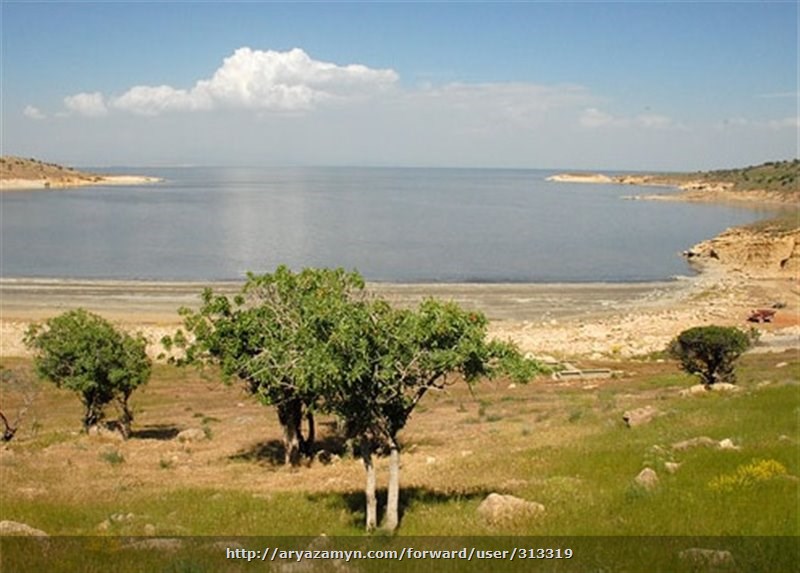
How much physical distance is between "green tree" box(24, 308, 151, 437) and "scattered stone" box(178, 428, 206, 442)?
253 cm

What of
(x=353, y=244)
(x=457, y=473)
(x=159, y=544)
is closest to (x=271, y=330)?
(x=457, y=473)

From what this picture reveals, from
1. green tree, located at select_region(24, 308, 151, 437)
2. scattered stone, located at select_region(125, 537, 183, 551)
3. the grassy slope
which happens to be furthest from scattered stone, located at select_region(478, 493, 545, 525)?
green tree, located at select_region(24, 308, 151, 437)

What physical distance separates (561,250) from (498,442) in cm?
10683

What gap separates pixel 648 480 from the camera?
58.1ft

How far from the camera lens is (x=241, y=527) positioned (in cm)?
1748

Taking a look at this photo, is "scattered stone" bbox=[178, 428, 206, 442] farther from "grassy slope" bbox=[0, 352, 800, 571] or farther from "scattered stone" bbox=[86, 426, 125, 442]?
"scattered stone" bbox=[86, 426, 125, 442]

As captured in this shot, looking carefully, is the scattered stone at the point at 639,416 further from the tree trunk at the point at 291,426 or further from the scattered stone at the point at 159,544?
the scattered stone at the point at 159,544

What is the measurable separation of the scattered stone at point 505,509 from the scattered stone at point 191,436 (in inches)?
775

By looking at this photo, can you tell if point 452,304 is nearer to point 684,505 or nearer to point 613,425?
point 684,505

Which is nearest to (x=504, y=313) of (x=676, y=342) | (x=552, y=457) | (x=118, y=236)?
(x=676, y=342)

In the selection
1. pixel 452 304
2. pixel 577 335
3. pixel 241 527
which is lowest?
pixel 577 335

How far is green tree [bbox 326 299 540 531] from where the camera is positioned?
16.0 metres

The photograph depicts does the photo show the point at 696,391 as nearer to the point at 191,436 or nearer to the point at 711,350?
the point at 711,350

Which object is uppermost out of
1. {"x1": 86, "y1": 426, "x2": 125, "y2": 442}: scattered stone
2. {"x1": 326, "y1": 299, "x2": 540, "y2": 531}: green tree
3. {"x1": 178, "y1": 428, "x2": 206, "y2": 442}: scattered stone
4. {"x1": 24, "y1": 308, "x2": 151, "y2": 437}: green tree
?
{"x1": 326, "y1": 299, "x2": 540, "y2": 531}: green tree
